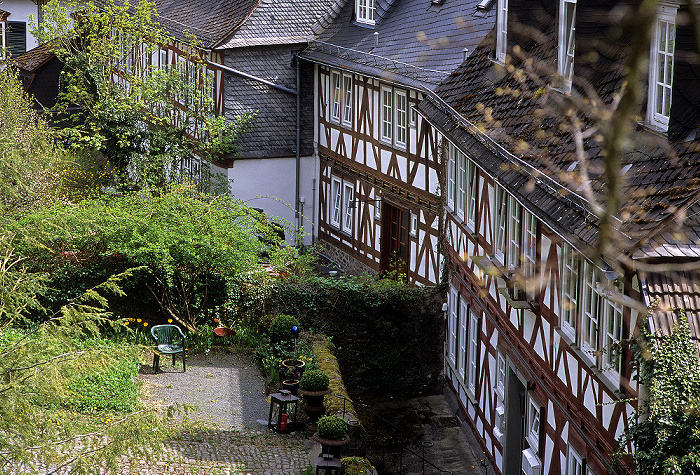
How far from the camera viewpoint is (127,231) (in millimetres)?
15758

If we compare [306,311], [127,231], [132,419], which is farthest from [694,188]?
[127,231]

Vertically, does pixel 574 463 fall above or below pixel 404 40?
below

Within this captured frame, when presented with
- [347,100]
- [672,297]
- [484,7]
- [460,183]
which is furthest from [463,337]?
[347,100]

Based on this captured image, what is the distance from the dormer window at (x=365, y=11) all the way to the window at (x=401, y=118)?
11.4 feet

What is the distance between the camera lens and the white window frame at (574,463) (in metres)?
8.71

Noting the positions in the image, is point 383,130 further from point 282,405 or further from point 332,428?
point 332,428

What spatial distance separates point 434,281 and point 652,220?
10.9 meters

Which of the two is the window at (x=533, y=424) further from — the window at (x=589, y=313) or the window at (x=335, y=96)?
the window at (x=335, y=96)

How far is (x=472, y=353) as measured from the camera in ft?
44.3

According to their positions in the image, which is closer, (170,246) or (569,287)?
(569,287)

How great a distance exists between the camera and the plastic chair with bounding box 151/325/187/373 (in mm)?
14555

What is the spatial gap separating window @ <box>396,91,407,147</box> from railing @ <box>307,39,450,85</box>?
630 millimetres

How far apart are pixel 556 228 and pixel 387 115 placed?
473 inches

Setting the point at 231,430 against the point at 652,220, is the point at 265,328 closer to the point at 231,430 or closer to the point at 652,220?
the point at 231,430
